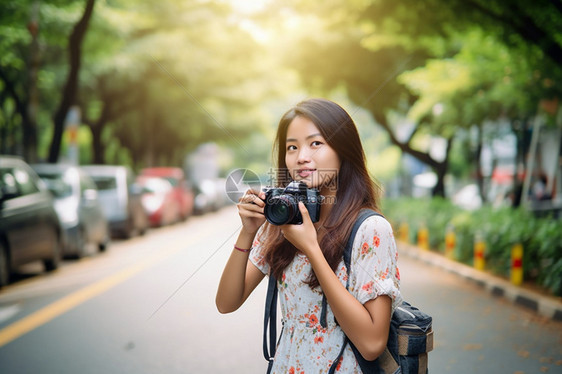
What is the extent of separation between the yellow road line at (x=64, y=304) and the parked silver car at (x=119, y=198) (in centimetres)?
450

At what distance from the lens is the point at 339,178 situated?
6.75 feet

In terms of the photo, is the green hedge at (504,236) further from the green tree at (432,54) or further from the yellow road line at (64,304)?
the yellow road line at (64,304)

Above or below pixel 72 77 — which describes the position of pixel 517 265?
below

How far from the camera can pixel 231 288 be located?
6.95 ft

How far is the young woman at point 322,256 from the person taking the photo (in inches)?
72.1

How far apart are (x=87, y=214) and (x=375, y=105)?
11.5 m

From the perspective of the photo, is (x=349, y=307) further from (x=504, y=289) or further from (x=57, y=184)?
(x=57, y=184)

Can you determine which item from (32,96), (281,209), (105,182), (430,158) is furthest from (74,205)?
(430,158)

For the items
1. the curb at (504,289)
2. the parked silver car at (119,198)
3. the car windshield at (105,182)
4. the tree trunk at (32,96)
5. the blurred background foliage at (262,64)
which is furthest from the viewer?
the car windshield at (105,182)

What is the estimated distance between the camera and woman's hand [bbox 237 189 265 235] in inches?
76.4

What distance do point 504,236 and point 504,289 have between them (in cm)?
124

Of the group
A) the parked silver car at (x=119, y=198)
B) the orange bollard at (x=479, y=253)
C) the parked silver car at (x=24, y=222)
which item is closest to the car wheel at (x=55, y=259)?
the parked silver car at (x=24, y=222)

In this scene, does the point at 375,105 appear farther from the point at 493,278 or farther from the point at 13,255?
the point at 13,255

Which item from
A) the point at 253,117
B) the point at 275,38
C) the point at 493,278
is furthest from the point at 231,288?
the point at 253,117
